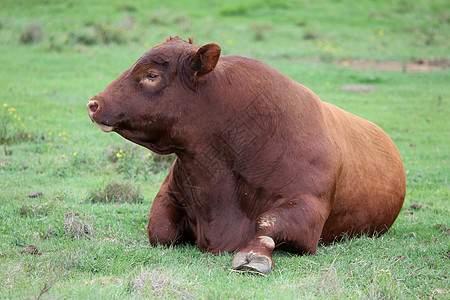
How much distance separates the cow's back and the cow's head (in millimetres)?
1256

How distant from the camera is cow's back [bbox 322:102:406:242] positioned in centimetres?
536

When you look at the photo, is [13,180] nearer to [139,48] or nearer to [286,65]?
[286,65]

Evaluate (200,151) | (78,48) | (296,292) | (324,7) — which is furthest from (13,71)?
(324,7)

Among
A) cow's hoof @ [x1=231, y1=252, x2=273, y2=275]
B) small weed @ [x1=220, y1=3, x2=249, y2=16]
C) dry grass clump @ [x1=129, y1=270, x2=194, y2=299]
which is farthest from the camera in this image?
small weed @ [x1=220, y1=3, x2=249, y2=16]

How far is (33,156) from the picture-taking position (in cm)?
896

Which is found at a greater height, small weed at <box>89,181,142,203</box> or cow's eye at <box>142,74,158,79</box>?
cow's eye at <box>142,74,158,79</box>

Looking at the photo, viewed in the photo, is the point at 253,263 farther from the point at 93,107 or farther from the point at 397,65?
the point at 397,65

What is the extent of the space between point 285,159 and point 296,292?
3.76 feet

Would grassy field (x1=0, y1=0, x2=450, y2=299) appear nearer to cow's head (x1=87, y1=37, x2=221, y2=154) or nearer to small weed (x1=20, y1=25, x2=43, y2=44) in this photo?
small weed (x1=20, y1=25, x2=43, y2=44)

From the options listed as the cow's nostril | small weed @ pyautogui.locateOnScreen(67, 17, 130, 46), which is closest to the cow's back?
the cow's nostril

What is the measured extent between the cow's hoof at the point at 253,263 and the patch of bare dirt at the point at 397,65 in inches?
583

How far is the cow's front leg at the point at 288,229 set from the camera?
4.45 metres

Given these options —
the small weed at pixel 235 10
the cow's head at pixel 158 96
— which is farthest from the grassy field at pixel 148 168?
the small weed at pixel 235 10

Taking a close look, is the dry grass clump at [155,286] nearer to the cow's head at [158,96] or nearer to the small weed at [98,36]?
the cow's head at [158,96]
